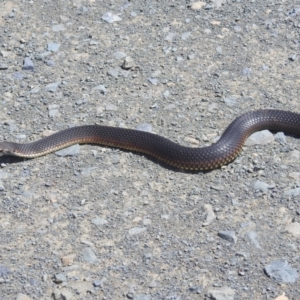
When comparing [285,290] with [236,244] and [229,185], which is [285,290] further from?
[229,185]

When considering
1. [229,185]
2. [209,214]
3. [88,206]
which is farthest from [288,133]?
[88,206]

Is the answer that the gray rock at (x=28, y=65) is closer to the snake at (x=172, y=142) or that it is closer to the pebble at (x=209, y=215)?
the snake at (x=172, y=142)

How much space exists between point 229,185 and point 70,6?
543 centimetres

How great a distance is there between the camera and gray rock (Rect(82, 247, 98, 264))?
8.04 metres

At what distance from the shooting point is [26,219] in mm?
8766

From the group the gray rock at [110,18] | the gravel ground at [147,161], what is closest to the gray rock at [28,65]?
the gravel ground at [147,161]

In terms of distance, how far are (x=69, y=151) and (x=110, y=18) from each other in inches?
138

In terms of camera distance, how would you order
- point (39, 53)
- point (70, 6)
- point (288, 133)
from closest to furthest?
point (288, 133), point (39, 53), point (70, 6)

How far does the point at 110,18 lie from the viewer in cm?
1267

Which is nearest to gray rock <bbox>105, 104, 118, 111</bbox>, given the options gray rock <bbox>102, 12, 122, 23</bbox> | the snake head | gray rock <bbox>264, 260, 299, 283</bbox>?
the snake head

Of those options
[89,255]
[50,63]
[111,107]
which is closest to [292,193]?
[89,255]

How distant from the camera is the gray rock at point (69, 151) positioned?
996cm

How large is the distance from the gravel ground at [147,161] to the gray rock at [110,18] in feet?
0.06

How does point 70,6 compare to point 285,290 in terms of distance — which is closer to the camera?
point 285,290
